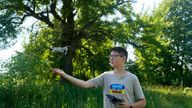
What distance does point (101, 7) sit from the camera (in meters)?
19.6

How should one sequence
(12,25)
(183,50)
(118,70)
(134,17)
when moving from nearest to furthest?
(118,70), (12,25), (134,17), (183,50)

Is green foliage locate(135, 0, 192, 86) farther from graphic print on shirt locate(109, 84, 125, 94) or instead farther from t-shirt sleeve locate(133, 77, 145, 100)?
graphic print on shirt locate(109, 84, 125, 94)

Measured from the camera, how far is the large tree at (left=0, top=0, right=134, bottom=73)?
19.6 m

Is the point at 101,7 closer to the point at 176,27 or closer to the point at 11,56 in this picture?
the point at 11,56

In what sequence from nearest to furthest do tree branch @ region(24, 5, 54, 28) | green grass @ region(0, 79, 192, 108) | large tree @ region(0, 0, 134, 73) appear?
green grass @ region(0, 79, 192, 108) → large tree @ region(0, 0, 134, 73) → tree branch @ region(24, 5, 54, 28)

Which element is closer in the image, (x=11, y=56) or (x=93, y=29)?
(x=11, y=56)

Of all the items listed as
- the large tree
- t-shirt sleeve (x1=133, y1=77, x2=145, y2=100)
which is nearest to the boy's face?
t-shirt sleeve (x1=133, y1=77, x2=145, y2=100)

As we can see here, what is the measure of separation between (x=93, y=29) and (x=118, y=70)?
55.5 feet

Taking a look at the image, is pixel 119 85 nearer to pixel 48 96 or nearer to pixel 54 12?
pixel 48 96

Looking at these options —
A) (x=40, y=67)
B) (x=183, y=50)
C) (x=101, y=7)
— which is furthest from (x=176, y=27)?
(x=40, y=67)

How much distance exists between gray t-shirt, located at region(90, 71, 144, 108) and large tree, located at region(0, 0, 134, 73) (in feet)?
45.5

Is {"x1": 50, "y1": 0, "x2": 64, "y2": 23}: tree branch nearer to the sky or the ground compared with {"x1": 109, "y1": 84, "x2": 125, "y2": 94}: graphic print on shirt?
nearer to the sky

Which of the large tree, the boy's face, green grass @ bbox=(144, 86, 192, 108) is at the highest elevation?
the large tree

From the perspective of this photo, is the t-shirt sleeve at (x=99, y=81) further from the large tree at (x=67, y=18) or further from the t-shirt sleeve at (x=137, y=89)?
the large tree at (x=67, y=18)
